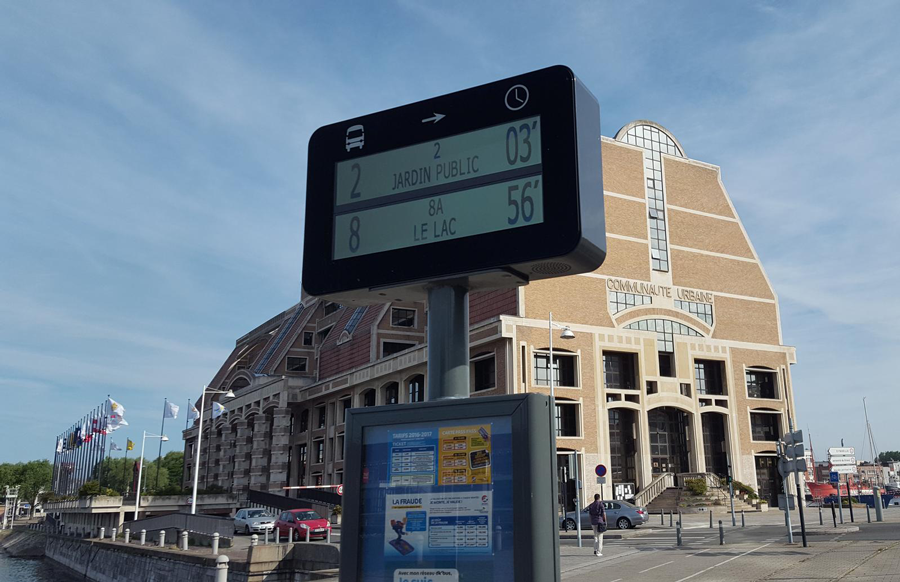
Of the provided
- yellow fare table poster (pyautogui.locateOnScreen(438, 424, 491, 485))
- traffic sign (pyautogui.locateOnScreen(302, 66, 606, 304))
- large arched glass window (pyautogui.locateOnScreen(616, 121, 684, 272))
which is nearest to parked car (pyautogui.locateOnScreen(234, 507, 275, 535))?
traffic sign (pyautogui.locateOnScreen(302, 66, 606, 304))

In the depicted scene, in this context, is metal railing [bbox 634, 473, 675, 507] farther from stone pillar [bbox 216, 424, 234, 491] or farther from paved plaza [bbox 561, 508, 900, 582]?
stone pillar [bbox 216, 424, 234, 491]

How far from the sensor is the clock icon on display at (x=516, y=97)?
24.4ft

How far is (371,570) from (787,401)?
62.6 m

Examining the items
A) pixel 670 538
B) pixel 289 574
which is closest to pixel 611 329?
pixel 670 538

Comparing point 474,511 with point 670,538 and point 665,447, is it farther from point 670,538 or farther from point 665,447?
point 665,447

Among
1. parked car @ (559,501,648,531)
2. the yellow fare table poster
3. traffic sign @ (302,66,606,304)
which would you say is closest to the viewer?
the yellow fare table poster

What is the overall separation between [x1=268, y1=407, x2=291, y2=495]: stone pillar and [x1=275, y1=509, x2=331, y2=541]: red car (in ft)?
141

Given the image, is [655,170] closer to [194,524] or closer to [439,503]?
[194,524]

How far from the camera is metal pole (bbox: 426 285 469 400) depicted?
7.44 metres

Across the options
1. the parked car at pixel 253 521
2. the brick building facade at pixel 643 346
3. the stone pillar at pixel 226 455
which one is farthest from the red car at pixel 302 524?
the stone pillar at pixel 226 455

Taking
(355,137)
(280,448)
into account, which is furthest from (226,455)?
(355,137)

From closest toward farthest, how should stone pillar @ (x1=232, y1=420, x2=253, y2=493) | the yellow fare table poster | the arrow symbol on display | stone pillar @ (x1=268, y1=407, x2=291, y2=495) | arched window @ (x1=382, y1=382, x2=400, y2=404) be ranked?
the yellow fare table poster, the arrow symbol on display, arched window @ (x1=382, y1=382, x2=400, y2=404), stone pillar @ (x1=268, y1=407, x2=291, y2=495), stone pillar @ (x1=232, y1=420, x2=253, y2=493)

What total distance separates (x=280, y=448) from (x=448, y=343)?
245 feet

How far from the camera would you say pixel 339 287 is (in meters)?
8.01
